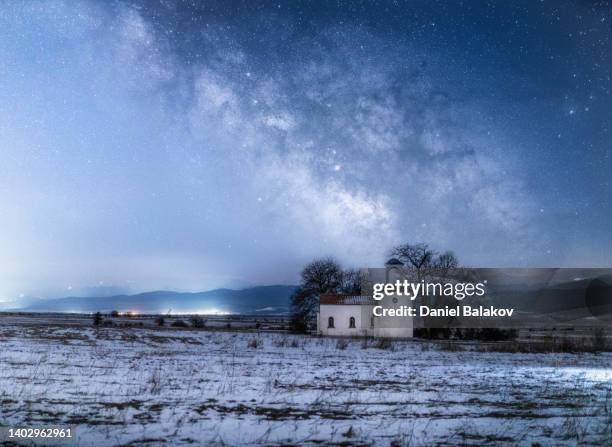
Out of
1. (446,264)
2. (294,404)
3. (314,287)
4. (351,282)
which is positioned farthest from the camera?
(351,282)

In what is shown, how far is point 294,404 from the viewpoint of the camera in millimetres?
9766

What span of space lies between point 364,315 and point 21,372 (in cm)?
4676

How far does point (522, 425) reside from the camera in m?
8.40

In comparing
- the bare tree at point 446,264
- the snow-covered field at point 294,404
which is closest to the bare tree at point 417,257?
the bare tree at point 446,264

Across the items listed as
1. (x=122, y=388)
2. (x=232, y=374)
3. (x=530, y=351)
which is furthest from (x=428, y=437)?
(x=530, y=351)

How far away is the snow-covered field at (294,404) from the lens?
7.36 m

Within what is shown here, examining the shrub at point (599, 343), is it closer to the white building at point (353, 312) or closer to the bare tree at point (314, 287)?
the white building at point (353, 312)

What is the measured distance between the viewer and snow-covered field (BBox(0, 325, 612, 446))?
7359mm

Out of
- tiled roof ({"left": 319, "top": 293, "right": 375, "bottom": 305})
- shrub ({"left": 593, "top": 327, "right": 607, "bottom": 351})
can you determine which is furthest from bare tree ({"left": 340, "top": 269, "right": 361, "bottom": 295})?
shrub ({"left": 593, "top": 327, "right": 607, "bottom": 351})

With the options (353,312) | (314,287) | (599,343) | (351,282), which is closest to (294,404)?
(599,343)

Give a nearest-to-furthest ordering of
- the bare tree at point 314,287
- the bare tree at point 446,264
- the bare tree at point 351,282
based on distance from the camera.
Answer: the bare tree at point 446,264 → the bare tree at point 314,287 → the bare tree at point 351,282

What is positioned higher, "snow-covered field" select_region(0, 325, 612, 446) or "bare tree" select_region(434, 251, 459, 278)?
"bare tree" select_region(434, 251, 459, 278)

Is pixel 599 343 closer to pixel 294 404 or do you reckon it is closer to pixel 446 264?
pixel 446 264

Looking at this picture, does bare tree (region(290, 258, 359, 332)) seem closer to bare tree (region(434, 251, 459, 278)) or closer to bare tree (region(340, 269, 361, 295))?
bare tree (region(340, 269, 361, 295))
